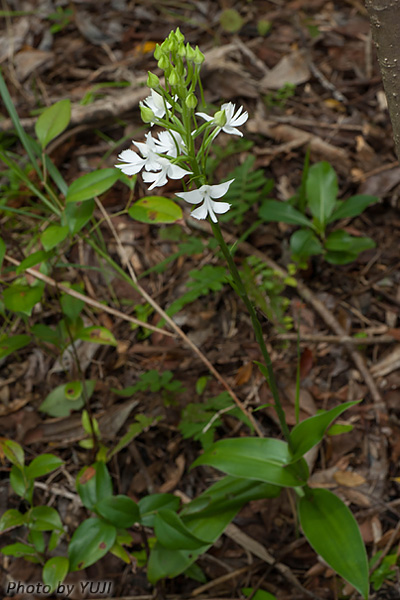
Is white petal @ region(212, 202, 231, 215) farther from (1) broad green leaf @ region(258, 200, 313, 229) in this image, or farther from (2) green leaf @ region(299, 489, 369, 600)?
(1) broad green leaf @ region(258, 200, 313, 229)

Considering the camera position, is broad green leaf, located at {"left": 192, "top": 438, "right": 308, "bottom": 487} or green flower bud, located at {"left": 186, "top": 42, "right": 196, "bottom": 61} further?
broad green leaf, located at {"left": 192, "top": 438, "right": 308, "bottom": 487}

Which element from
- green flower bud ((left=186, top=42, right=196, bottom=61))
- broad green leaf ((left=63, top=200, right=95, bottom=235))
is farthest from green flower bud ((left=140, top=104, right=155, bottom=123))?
broad green leaf ((left=63, top=200, right=95, bottom=235))

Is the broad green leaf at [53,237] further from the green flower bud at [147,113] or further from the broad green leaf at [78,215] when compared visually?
the green flower bud at [147,113]

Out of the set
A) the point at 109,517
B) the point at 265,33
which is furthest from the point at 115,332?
the point at 265,33

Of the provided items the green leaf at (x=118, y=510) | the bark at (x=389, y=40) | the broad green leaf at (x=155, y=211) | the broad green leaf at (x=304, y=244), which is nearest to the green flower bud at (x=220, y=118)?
the bark at (x=389, y=40)

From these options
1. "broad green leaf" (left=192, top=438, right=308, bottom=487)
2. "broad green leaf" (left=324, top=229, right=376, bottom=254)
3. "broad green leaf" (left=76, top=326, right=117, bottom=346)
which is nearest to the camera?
"broad green leaf" (left=192, top=438, right=308, bottom=487)

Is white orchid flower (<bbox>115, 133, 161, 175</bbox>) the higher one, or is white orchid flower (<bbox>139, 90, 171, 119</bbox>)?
white orchid flower (<bbox>139, 90, 171, 119</bbox>)
